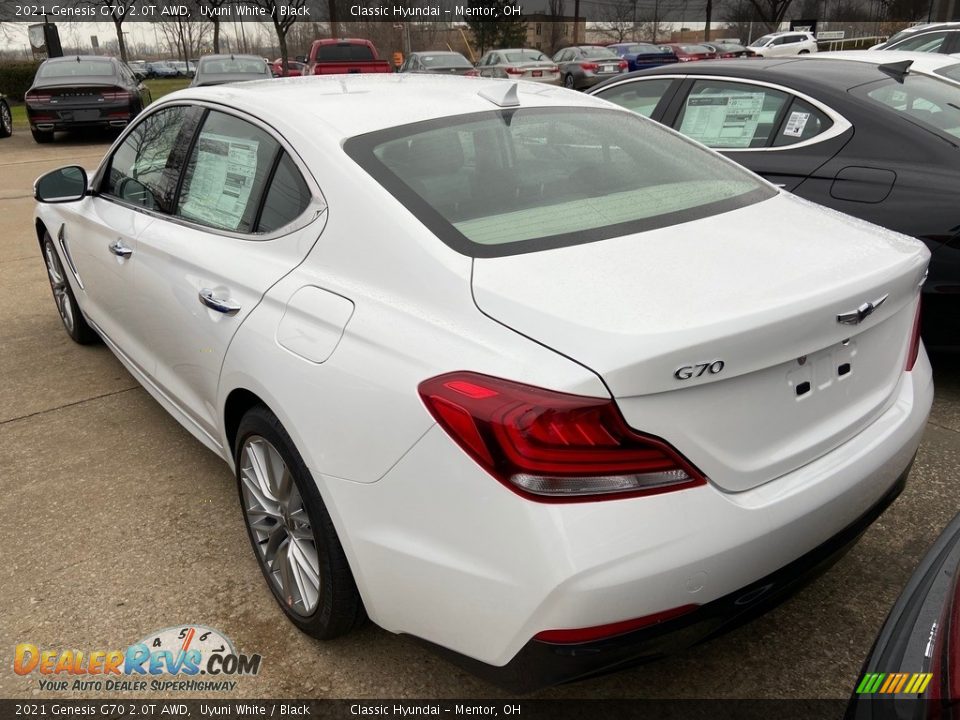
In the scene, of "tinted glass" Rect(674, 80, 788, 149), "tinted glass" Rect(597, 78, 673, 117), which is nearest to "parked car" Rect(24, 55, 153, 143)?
"tinted glass" Rect(597, 78, 673, 117)

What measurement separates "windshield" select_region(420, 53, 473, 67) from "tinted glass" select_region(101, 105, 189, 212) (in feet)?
56.6

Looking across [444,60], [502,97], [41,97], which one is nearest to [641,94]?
[502,97]

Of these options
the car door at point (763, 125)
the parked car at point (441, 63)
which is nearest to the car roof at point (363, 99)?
the car door at point (763, 125)

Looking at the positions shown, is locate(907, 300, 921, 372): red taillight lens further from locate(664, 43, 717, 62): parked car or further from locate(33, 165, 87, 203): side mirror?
locate(664, 43, 717, 62): parked car

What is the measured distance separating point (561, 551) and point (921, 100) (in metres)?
3.95

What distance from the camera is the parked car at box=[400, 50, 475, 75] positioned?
1942 cm

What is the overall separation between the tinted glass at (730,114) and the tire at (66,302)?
11.8ft

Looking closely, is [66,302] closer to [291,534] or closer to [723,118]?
[291,534]

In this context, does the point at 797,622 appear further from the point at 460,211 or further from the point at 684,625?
the point at 460,211

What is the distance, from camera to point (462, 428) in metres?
1.59

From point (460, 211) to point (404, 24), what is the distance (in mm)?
41551

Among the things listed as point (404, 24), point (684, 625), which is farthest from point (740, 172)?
point (404, 24)

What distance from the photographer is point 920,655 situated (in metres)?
1.30

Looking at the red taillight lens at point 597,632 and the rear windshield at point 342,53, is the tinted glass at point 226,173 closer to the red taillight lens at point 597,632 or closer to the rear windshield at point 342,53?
the red taillight lens at point 597,632
